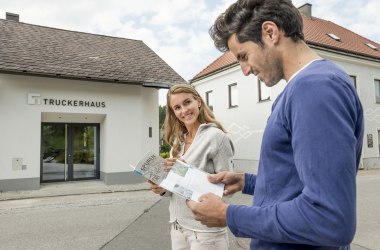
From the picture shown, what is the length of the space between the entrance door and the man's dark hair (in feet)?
41.7

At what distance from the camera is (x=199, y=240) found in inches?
85.5

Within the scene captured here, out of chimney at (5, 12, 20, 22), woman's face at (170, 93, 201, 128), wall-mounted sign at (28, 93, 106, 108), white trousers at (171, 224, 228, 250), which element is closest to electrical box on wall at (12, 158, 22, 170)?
wall-mounted sign at (28, 93, 106, 108)

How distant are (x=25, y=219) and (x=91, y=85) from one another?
257 inches

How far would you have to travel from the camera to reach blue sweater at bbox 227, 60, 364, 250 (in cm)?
93

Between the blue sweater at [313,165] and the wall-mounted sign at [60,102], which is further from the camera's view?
the wall-mounted sign at [60,102]

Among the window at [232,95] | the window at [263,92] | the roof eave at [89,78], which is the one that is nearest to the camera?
the roof eave at [89,78]

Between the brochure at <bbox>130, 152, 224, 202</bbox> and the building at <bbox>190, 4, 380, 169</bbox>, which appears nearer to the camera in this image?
the brochure at <bbox>130, 152, 224, 202</bbox>

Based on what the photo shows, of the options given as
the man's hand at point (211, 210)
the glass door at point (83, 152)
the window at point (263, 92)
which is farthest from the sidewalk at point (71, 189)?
the man's hand at point (211, 210)

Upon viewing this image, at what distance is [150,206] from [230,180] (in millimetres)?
6807

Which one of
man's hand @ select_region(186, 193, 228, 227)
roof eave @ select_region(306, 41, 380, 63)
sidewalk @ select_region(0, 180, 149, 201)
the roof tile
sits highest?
the roof tile

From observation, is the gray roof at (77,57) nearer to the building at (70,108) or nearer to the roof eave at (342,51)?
the building at (70,108)

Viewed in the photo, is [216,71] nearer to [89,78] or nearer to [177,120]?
[89,78]

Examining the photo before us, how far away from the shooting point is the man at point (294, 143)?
36.8 inches

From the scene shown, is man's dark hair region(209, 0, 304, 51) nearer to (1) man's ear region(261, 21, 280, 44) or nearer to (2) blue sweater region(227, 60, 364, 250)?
(1) man's ear region(261, 21, 280, 44)
